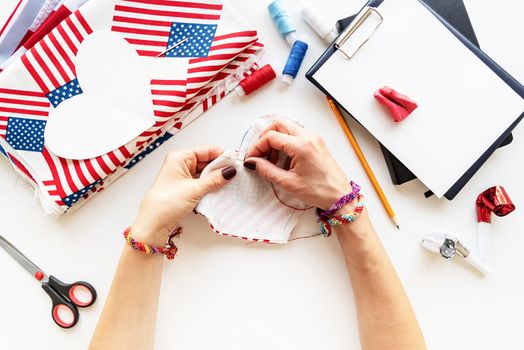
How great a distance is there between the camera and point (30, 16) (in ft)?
2.38

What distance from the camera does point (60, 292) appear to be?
764 mm

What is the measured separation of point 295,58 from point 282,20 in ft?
0.25

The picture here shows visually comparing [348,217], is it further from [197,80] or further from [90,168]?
[90,168]

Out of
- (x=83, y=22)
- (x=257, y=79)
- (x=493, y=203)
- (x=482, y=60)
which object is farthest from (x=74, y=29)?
(x=493, y=203)

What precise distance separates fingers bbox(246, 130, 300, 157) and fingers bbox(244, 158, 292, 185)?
21mm

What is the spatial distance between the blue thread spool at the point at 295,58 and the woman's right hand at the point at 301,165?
0.10 meters

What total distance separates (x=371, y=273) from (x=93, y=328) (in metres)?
0.56

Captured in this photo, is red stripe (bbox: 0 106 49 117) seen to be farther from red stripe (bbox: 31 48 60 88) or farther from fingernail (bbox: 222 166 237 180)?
fingernail (bbox: 222 166 237 180)

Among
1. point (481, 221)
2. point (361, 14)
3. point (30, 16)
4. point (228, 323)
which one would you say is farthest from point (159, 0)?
point (481, 221)

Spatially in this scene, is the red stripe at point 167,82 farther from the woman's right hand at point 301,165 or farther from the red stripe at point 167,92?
the woman's right hand at point 301,165

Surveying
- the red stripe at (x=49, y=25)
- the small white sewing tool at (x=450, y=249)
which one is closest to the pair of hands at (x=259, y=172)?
the small white sewing tool at (x=450, y=249)

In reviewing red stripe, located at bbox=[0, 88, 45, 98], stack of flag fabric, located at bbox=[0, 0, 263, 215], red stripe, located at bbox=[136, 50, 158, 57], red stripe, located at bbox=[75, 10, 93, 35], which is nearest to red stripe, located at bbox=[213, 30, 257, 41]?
stack of flag fabric, located at bbox=[0, 0, 263, 215]

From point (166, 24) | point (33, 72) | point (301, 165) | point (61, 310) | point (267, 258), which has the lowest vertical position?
point (61, 310)

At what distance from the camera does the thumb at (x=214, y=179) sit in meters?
0.70
